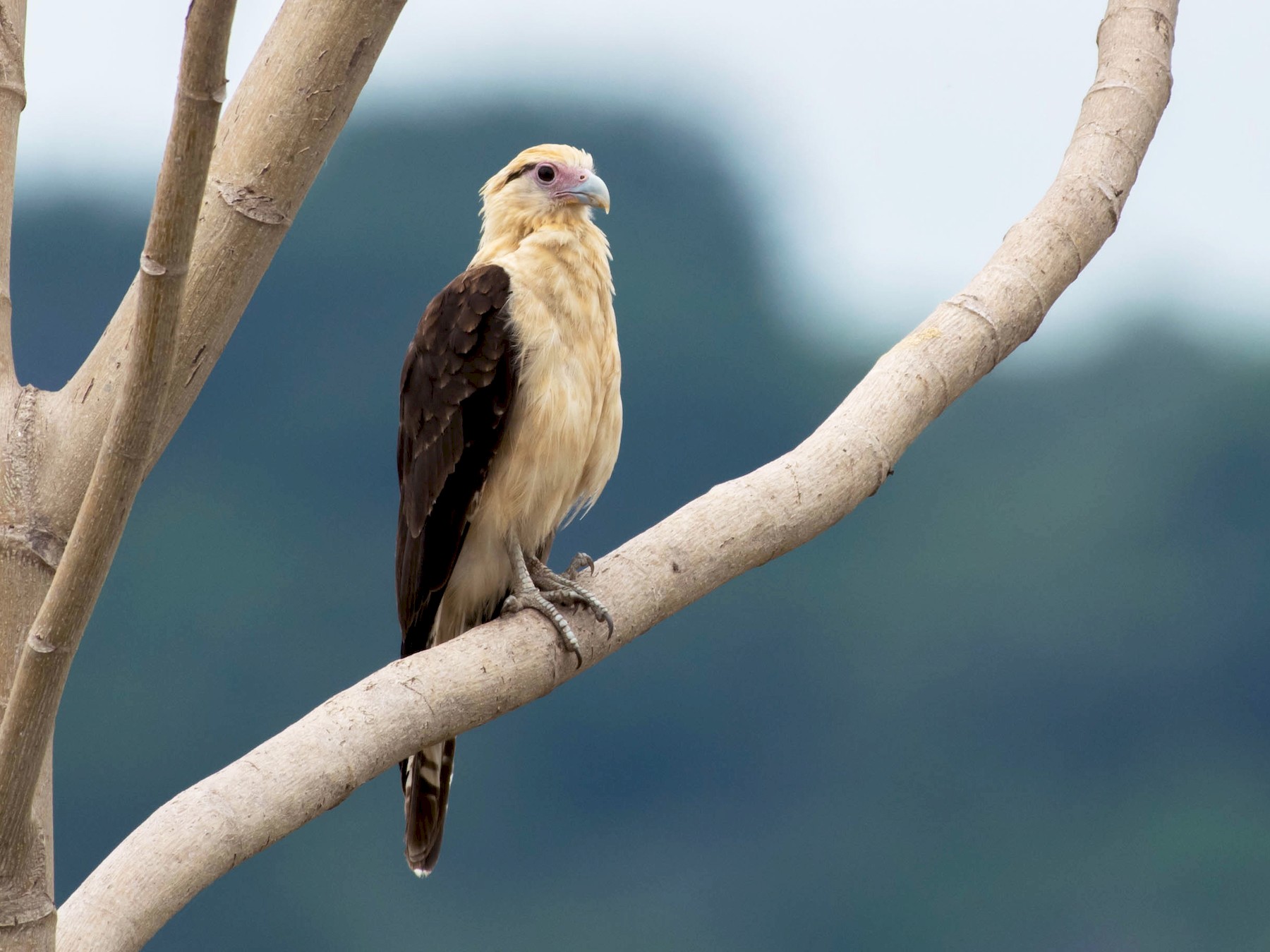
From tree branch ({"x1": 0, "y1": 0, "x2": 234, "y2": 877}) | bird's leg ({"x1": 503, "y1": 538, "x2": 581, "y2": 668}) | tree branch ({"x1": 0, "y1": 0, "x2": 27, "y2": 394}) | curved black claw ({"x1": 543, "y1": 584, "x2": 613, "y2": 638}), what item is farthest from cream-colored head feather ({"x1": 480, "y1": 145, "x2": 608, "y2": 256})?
tree branch ({"x1": 0, "y1": 0, "x2": 234, "y2": 877})

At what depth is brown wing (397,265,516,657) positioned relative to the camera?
235 cm

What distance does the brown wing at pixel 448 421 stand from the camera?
2.35 metres

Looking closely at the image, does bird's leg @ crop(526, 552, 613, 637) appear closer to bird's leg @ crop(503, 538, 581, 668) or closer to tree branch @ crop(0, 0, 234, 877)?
bird's leg @ crop(503, 538, 581, 668)

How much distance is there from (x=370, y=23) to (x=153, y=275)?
533mm

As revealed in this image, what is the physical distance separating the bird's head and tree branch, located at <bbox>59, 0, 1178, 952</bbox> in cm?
76

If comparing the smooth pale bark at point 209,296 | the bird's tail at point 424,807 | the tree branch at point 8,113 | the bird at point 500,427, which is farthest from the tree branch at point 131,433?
the bird's tail at point 424,807

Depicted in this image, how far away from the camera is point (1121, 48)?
2.37m

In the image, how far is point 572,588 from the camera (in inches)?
82.7

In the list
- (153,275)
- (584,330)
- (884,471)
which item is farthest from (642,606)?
(153,275)

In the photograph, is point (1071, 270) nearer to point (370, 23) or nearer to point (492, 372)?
point (492, 372)

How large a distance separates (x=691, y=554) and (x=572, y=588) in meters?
0.21

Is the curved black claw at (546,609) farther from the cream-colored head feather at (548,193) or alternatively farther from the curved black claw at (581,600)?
the cream-colored head feather at (548,193)

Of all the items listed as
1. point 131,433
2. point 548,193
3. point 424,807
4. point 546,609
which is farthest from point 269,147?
point 424,807

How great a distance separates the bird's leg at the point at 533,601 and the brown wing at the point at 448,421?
17 centimetres
